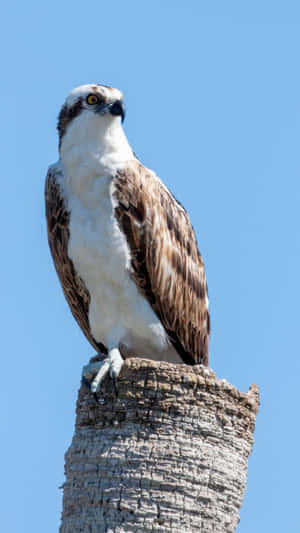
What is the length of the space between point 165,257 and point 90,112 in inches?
51.5

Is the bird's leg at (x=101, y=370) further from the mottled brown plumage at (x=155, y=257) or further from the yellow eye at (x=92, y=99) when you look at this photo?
the yellow eye at (x=92, y=99)

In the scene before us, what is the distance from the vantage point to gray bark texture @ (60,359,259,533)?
555 centimetres

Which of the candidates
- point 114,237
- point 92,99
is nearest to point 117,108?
point 92,99

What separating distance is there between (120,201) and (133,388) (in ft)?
5.50

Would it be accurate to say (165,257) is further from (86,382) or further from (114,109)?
(86,382)

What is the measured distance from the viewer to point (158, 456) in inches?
222

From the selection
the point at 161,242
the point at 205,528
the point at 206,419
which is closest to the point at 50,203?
the point at 161,242

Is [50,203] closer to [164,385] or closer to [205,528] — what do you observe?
[164,385]

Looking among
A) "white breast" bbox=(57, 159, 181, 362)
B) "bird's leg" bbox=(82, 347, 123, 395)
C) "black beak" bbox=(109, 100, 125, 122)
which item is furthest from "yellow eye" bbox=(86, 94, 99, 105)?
"bird's leg" bbox=(82, 347, 123, 395)

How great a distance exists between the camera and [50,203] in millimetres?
7270

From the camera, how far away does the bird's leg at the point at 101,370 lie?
19.8 ft

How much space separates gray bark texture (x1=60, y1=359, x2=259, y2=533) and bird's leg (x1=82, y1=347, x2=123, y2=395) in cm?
6

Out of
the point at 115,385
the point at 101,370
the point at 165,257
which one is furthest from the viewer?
the point at 165,257

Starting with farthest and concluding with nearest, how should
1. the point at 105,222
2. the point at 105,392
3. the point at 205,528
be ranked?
1. the point at 105,222
2. the point at 105,392
3. the point at 205,528
